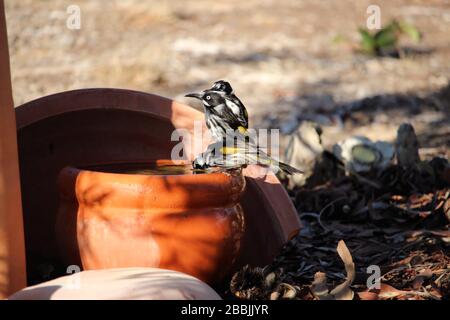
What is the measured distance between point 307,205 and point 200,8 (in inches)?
317

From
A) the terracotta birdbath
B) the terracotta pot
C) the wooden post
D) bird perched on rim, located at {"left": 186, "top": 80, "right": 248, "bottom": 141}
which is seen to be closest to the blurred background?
the terracotta birdbath

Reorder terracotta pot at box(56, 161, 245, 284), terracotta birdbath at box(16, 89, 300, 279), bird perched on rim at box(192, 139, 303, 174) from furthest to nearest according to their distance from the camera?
terracotta birdbath at box(16, 89, 300, 279), bird perched on rim at box(192, 139, 303, 174), terracotta pot at box(56, 161, 245, 284)

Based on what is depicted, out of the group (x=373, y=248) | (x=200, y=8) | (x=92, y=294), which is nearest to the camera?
(x=92, y=294)

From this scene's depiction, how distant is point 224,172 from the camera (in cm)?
329

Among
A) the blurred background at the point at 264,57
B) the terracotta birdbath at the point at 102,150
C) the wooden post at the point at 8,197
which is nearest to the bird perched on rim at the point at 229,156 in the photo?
the terracotta birdbath at the point at 102,150

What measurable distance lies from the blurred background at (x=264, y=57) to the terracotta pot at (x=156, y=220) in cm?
372

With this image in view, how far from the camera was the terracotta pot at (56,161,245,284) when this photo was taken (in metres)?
3.16

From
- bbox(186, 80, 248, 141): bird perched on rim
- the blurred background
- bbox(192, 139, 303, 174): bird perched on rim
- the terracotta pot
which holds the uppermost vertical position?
the blurred background

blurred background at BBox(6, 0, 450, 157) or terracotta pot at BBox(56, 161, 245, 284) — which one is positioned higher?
blurred background at BBox(6, 0, 450, 157)

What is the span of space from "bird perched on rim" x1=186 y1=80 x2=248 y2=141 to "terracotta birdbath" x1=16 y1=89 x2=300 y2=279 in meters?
0.33

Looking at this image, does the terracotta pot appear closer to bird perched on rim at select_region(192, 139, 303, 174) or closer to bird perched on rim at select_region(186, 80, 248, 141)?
bird perched on rim at select_region(192, 139, 303, 174)
